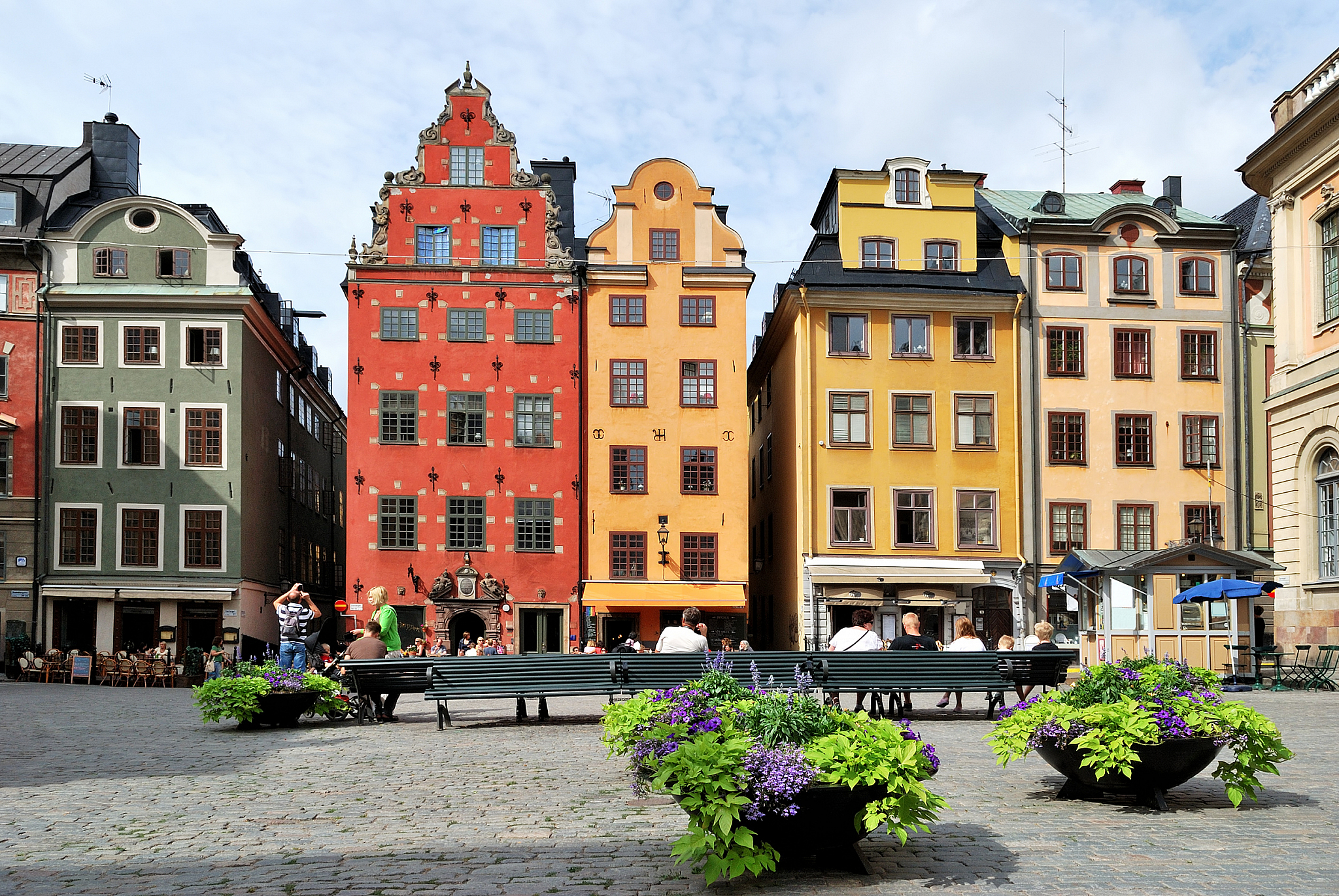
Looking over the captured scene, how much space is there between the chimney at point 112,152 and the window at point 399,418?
13.4 metres

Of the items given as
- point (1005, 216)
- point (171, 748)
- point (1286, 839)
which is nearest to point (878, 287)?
point (1005, 216)

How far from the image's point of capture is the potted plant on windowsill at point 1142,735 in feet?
31.8

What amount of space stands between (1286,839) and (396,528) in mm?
33075

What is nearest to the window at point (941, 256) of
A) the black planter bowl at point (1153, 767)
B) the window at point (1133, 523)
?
the window at point (1133, 523)

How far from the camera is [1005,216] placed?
42.9m

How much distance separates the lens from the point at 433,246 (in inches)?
1597

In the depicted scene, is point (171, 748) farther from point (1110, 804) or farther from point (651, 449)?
point (651, 449)

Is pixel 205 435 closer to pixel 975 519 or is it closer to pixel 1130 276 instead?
pixel 975 519

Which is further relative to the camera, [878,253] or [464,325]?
[878,253]

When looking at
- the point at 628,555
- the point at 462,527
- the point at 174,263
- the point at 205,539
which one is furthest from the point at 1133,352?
the point at 174,263

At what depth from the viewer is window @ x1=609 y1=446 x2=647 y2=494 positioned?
4019 centimetres

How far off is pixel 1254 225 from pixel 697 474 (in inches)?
878

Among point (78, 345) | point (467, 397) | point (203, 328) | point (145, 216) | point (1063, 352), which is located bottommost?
point (467, 397)

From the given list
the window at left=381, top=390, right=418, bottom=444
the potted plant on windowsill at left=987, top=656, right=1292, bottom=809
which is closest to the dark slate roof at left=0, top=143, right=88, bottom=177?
the window at left=381, top=390, right=418, bottom=444
